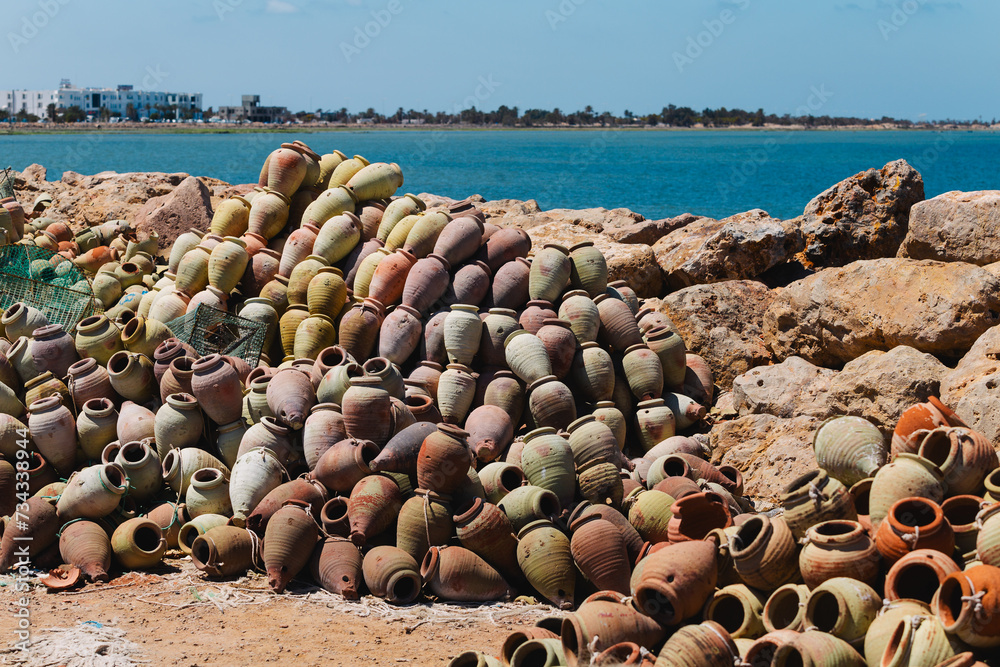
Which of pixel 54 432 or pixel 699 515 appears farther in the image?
pixel 54 432

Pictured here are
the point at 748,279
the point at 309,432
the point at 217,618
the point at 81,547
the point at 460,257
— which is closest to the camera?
the point at 217,618

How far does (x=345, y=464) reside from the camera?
629cm

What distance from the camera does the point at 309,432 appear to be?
6.66m

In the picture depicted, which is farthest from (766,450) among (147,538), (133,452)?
(133,452)

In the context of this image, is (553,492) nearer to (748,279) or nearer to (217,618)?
(217,618)

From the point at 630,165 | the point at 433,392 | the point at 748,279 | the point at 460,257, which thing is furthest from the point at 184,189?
the point at 630,165

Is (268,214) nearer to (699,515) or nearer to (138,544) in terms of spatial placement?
(138,544)

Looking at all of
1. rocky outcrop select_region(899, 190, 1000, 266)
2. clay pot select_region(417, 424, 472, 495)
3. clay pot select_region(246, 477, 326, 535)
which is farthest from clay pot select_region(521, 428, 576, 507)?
rocky outcrop select_region(899, 190, 1000, 266)

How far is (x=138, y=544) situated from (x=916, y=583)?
5044 millimetres

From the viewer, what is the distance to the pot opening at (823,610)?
14.6 feet

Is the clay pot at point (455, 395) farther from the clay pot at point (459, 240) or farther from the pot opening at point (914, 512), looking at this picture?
the pot opening at point (914, 512)

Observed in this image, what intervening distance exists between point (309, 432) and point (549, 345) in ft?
7.29

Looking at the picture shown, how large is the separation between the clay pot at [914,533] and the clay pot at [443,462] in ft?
8.72

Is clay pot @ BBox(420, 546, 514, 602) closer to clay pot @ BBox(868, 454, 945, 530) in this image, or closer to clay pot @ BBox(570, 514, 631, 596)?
clay pot @ BBox(570, 514, 631, 596)
